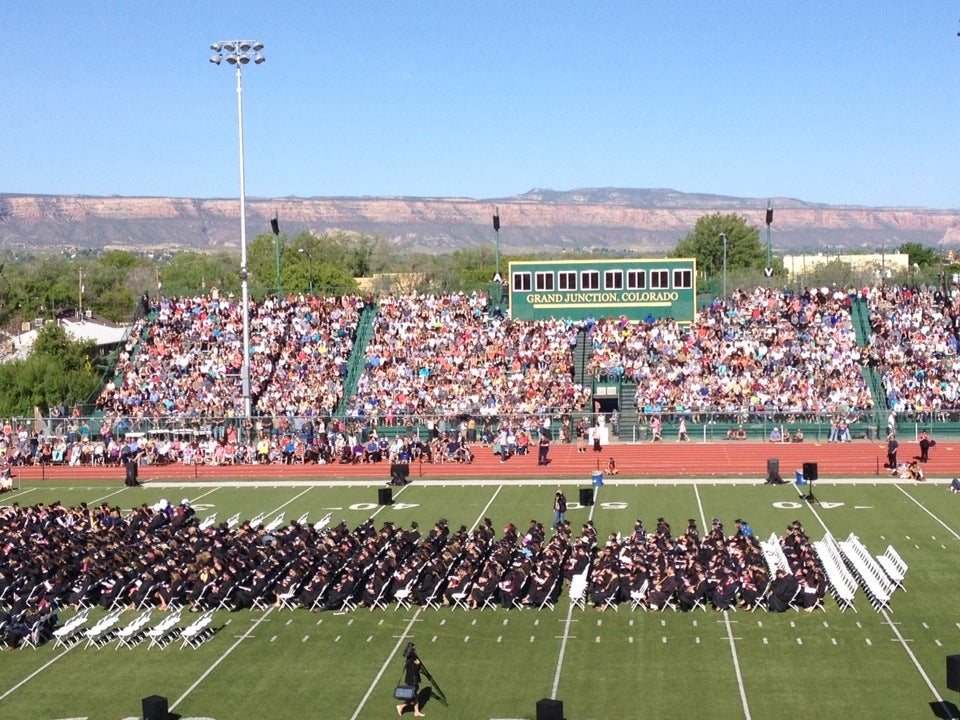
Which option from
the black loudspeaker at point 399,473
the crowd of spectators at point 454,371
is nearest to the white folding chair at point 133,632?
the black loudspeaker at point 399,473

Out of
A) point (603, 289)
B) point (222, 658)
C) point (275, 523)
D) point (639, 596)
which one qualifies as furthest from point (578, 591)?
point (603, 289)

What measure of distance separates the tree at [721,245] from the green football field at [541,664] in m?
104

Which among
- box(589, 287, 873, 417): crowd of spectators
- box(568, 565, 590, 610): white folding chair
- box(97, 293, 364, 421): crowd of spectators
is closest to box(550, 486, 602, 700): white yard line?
box(568, 565, 590, 610): white folding chair

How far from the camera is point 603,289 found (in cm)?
5709

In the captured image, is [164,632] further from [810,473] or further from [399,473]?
[810,473]

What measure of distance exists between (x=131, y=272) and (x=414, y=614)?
→ 12017 centimetres

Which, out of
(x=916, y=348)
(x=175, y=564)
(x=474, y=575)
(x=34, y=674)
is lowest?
(x=34, y=674)

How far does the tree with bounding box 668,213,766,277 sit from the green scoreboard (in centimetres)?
7214

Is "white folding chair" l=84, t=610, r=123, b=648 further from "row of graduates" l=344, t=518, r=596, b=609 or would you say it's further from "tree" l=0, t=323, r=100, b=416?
"tree" l=0, t=323, r=100, b=416

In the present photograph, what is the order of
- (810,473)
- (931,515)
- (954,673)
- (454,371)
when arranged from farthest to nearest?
(454,371) → (810,473) → (931,515) → (954,673)

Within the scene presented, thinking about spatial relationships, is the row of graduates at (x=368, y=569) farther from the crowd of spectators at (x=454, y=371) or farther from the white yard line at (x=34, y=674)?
the crowd of spectators at (x=454, y=371)

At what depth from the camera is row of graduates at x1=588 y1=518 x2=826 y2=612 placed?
24453 millimetres

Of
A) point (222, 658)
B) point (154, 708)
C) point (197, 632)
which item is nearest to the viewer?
point (154, 708)

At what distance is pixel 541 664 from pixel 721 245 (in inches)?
4400
